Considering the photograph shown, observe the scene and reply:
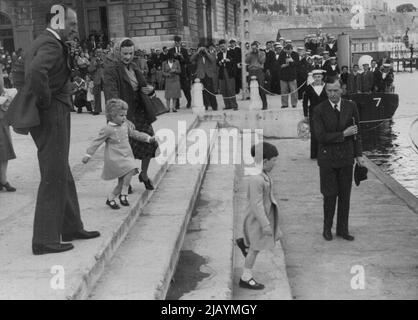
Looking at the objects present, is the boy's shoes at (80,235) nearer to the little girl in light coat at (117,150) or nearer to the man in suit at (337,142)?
the little girl in light coat at (117,150)

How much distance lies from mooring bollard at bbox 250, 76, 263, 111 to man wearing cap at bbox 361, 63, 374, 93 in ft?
20.2

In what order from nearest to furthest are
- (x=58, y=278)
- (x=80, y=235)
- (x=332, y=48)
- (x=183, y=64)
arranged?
(x=58, y=278)
(x=80, y=235)
(x=183, y=64)
(x=332, y=48)

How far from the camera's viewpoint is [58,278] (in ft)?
13.1

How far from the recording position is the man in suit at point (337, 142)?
21.6 feet

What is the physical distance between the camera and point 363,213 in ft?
26.5

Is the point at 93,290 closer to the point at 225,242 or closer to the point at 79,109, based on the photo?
the point at 225,242

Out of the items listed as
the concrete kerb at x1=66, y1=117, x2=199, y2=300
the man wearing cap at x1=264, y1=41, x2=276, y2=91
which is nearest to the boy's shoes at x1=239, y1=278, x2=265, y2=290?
the concrete kerb at x1=66, y1=117, x2=199, y2=300

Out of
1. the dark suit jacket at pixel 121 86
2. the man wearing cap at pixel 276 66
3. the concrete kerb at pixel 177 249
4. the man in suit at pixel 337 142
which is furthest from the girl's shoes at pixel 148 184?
the man wearing cap at pixel 276 66

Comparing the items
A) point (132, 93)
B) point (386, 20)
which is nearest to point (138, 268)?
point (132, 93)

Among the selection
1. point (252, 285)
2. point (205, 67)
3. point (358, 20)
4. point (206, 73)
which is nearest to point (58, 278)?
point (252, 285)

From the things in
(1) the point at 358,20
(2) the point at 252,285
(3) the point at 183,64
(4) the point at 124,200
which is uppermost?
(1) the point at 358,20

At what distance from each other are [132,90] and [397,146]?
9703 mm

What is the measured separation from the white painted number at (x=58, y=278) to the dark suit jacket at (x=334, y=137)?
11.3 feet

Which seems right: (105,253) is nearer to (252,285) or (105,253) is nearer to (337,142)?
(252,285)
